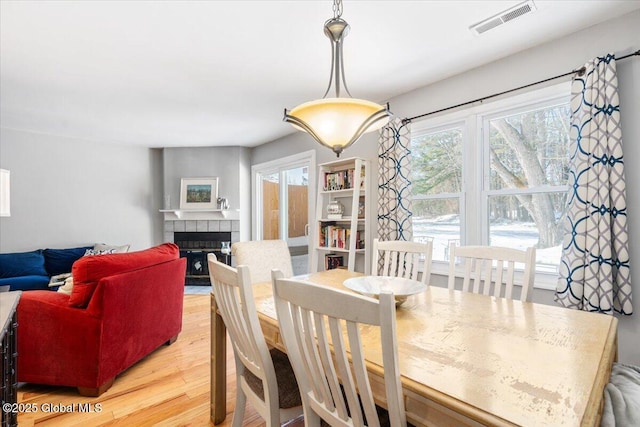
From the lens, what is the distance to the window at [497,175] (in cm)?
229

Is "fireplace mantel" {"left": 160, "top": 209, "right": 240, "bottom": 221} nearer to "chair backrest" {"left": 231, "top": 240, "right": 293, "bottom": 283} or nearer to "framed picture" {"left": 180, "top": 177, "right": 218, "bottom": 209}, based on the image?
"framed picture" {"left": 180, "top": 177, "right": 218, "bottom": 209}

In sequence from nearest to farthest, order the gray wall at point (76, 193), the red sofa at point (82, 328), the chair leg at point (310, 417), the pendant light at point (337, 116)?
the chair leg at point (310, 417) → the pendant light at point (337, 116) → the red sofa at point (82, 328) → the gray wall at point (76, 193)

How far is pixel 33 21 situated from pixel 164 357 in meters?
2.47

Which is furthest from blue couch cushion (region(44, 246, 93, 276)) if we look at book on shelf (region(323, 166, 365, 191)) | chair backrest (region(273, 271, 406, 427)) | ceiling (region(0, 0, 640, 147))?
chair backrest (region(273, 271, 406, 427))

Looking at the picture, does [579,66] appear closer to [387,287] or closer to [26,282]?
[387,287]

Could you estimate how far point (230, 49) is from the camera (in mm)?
2303

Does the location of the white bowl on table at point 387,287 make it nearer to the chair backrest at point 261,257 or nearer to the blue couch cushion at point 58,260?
the chair backrest at point 261,257

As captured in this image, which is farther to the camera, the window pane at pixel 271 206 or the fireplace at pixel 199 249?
the fireplace at pixel 199 249

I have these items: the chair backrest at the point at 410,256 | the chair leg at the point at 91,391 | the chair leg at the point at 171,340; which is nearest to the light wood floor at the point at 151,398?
the chair leg at the point at 91,391

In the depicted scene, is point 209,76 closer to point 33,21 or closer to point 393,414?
point 33,21

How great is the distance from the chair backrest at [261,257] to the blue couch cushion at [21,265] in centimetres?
335

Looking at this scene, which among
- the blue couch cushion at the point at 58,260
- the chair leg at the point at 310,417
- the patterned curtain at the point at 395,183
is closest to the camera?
the chair leg at the point at 310,417

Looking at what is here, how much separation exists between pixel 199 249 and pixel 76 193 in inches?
75.1

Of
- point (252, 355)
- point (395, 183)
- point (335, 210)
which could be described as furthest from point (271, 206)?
point (252, 355)
